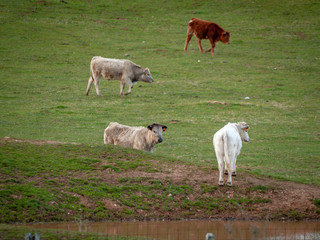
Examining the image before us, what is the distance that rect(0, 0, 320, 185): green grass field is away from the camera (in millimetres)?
22797

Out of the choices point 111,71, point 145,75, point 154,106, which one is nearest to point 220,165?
point 154,106

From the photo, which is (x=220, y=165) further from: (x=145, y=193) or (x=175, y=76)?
(x=175, y=76)

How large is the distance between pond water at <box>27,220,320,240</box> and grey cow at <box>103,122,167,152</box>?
576cm

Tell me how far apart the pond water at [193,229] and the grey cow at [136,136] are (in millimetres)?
5756

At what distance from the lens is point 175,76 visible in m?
36.5

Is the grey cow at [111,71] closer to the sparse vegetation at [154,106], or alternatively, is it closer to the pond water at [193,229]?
the sparse vegetation at [154,106]

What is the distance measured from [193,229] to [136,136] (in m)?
7.08

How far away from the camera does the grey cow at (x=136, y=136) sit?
62.1ft

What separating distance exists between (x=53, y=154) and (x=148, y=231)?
18.6ft

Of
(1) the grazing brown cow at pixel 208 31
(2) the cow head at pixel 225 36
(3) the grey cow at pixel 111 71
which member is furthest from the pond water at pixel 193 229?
(2) the cow head at pixel 225 36

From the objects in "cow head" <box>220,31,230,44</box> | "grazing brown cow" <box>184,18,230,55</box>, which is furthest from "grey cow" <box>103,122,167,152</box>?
"cow head" <box>220,31,230,44</box>

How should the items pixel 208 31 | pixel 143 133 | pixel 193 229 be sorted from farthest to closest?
1. pixel 208 31
2. pixel 143 133
3. pixel 193 229

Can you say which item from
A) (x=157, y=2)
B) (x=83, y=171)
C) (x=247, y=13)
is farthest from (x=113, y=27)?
(x=83, y=171)

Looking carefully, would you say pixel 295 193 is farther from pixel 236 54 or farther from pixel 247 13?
pixel 247 13
